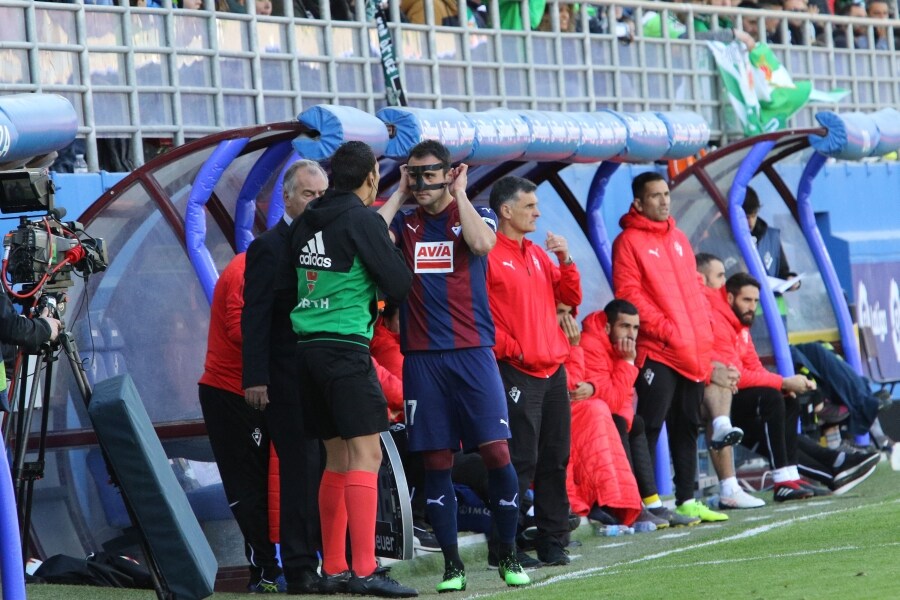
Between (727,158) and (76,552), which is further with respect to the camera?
(727,158)

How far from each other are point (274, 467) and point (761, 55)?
9.73 metres

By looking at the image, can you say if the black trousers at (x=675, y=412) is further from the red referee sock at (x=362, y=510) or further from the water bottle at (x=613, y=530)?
the red referee sock at (x=362, y=510)

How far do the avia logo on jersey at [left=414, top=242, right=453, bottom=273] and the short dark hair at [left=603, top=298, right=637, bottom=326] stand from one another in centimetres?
243

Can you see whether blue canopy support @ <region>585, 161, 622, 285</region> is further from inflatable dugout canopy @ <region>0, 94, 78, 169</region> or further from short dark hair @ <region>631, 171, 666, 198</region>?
inflatable dugout canopy @ <region>0, 94, 78, 169</region>

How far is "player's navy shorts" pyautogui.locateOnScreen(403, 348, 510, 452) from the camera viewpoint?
7527mm

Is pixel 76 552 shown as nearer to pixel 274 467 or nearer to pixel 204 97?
pixel 274 467

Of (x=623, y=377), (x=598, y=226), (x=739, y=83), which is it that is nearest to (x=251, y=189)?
(x=623, y=377)

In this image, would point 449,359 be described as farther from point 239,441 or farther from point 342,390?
point 239,441

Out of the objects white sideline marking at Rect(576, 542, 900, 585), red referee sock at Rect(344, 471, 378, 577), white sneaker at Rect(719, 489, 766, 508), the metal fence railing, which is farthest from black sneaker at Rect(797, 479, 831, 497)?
red referee sock at Rect(344, 471, 378, 577)

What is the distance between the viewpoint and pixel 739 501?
35.3 feet

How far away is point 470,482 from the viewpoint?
29.9 ft

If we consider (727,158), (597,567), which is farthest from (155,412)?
(727,158)

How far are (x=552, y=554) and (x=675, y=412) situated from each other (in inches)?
93.9

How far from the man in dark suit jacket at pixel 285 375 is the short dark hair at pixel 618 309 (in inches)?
106
